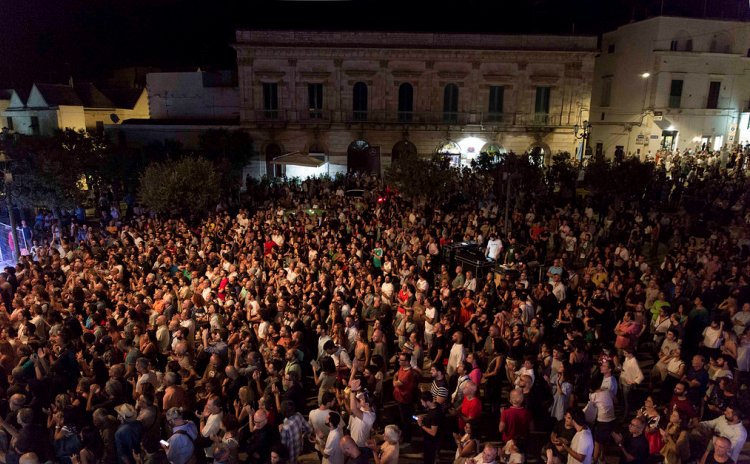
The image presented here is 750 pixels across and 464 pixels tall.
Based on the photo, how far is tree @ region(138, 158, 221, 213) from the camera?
17.2m

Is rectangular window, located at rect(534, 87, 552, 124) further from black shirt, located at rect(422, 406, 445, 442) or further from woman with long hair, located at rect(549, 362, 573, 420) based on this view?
black shirt, located at rect(422, 406, 445, 442)

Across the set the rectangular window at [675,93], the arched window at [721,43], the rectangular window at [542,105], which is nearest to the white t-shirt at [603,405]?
the rectangular window at [542,105]

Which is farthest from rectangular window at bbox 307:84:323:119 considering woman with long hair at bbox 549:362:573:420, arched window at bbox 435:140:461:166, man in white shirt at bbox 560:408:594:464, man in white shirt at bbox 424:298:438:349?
man in white shirt at bbox 560:408:594:464

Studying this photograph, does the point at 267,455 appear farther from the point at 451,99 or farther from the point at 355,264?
the point at 451,99

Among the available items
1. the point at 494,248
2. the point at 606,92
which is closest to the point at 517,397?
the point at 494,248

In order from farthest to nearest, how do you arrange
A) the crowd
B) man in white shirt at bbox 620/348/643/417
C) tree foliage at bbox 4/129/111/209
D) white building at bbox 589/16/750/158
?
white building at bbox 589/16/750/158
tree foliage at bbox 4/129/111/209
man in white shirt at bbox 620/348/643/417
the crowd

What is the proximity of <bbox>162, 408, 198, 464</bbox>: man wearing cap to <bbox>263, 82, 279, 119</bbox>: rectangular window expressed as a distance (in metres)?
26.3

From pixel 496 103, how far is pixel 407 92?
520 cm

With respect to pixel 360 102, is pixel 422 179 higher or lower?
lower

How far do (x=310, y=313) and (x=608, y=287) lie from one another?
5517mm

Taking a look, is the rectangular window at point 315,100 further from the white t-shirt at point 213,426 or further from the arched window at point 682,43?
the white t-shirt at point 213,426

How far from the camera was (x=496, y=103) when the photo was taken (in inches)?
1200

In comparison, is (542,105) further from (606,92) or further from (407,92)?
(407,92)

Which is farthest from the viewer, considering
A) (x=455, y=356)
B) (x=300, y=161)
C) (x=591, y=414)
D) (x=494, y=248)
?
(x=300, y=161)
